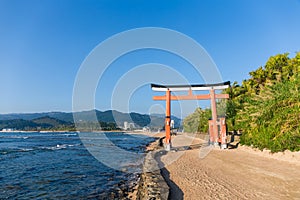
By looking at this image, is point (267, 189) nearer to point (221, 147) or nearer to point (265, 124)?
point (265, 124)

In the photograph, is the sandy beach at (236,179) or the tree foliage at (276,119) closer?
the sandy beach at (236,179)

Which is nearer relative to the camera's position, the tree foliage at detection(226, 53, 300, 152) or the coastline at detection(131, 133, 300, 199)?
the coastline at detection(131, 133, 300, 199)

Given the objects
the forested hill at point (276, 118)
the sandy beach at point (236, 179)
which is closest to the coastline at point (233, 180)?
the sandy beach at point (236, 179)

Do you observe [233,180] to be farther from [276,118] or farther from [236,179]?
[276,118]

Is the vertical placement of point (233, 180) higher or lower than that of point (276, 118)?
lower

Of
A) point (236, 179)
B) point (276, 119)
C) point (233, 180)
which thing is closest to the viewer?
point (233, 180)

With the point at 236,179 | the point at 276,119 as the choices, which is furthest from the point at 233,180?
the point at 276,119

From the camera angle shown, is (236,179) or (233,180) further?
(236,179)

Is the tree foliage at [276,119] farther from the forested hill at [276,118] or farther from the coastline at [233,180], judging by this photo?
the coastline at [233,180]

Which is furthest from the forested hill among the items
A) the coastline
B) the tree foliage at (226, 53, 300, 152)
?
the coastline

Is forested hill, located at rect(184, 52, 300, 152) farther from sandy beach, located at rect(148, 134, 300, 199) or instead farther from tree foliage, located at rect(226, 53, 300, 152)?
sandy beach, located at rect(148, 134, 300, 199)

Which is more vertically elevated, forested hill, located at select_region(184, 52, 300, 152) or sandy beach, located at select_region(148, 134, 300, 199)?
forested hill, located at select_region(184, 52, 300, 152)

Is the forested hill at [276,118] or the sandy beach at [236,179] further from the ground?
the forested hill at [276,118]

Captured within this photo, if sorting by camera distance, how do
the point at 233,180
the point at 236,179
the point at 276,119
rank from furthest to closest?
the point at 276,119, the point at 236,179, the point at 233,180
